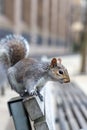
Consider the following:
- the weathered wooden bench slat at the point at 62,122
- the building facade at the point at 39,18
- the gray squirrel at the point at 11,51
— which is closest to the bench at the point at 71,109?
the weathered wooden bench slat at the point at 62,122

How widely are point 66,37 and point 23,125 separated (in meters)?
35.5

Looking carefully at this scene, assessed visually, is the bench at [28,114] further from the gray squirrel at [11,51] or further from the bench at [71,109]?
the bench at [71,109]

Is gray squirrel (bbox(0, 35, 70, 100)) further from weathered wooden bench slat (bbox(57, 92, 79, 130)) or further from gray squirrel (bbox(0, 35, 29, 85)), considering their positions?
weathered wooden bench slat (bbox(57, 92, 79, 130))

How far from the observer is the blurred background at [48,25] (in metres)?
13.0

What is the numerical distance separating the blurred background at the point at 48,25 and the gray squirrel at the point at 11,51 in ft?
7.99

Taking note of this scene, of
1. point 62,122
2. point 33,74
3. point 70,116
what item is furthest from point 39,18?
point 33,74

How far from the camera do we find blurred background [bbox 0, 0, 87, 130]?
42.7 feet

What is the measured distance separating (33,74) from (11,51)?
11.0 inches

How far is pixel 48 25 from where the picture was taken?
28.1 metres

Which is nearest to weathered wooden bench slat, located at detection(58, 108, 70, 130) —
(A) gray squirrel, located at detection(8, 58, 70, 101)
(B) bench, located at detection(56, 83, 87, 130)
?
(B) bench, located at detection(56, 83, 87, 130)

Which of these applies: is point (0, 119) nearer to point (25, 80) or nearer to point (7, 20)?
point (25, 80)

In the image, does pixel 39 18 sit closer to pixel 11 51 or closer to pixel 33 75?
pixel 11 51

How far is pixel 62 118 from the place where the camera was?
3.10 m

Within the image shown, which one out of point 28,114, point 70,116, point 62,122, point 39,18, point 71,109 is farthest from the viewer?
point 39,18
